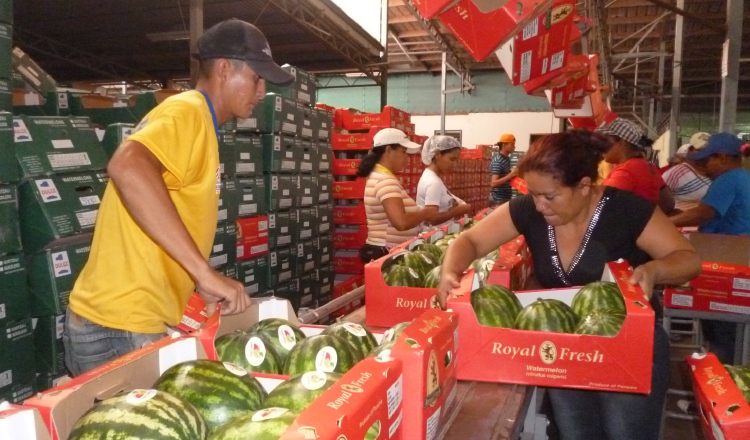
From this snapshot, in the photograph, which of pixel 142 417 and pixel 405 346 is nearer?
pixel 142 417

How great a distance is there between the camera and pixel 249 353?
1.36 meters

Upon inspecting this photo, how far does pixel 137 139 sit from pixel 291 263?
4705mm

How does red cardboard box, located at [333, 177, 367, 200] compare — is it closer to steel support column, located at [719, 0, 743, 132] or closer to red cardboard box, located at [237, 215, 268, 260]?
red cardboard box, located at [237, 215, 268, 260]

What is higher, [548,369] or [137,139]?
[137,139]

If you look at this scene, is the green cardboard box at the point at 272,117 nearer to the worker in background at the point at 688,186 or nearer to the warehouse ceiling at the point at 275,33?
the warehouse ceiling at the point at 275,33

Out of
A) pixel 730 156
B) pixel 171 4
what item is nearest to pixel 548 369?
pixel 730 156

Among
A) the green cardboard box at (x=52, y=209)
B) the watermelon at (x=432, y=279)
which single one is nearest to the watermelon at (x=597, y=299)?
the watermelon at (x=432, y=279)

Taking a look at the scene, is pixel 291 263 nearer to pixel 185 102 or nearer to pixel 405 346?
pixel 185 102

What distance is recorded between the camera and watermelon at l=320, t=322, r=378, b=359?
140 cm

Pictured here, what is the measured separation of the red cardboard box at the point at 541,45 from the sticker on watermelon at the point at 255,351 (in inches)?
99.6

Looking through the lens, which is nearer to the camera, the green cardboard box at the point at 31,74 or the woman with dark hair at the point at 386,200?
the woman with dark hair at the point at 386,200

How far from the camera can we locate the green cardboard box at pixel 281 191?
5.80m

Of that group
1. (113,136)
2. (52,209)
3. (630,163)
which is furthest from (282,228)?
(630,163)

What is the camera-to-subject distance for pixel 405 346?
3.74 ft
